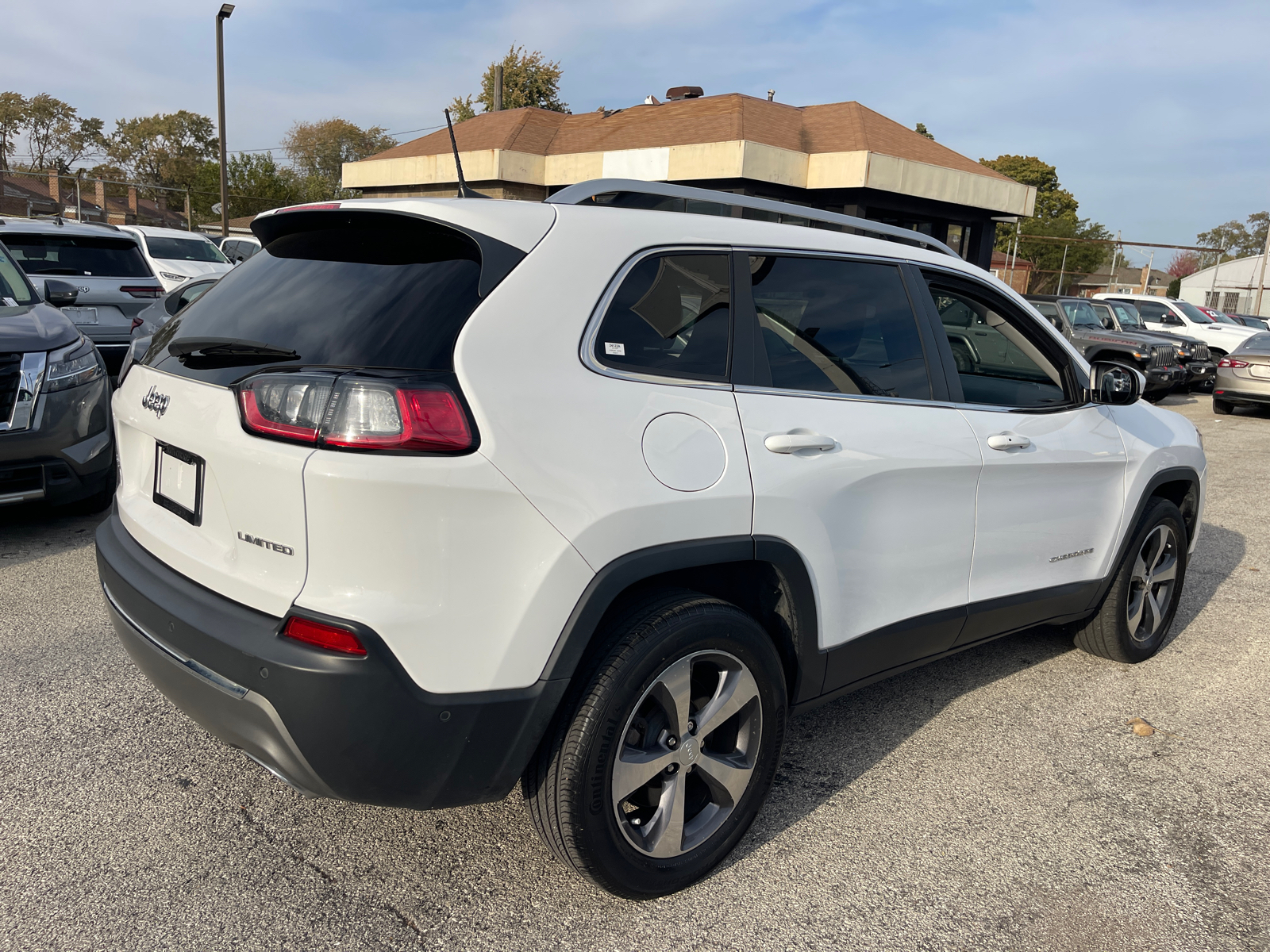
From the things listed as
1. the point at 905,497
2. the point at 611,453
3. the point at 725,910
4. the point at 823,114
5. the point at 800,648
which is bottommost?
the point at 725,910

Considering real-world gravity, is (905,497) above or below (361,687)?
above

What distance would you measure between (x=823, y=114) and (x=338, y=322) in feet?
65.6

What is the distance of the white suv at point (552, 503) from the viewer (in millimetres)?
1914

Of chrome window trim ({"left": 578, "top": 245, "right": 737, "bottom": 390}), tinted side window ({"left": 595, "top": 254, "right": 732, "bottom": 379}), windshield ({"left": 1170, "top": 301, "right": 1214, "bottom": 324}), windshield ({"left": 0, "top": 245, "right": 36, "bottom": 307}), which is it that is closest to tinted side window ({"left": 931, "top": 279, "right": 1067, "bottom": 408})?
tinted side window ({"left": 595, "top": 254, "right": 732, "bottom": 379})

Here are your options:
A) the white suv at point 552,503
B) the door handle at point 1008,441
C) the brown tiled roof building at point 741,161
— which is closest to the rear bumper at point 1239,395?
the brown tiled roof building at point 741,161

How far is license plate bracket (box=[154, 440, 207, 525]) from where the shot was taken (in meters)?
2.23

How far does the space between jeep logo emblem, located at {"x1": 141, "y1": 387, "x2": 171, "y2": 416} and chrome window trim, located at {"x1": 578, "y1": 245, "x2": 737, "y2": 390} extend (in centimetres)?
112

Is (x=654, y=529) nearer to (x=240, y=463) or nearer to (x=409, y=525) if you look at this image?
(x=409, y=525)

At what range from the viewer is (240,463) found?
2.04 m

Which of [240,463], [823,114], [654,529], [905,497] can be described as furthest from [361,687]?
[823,114]

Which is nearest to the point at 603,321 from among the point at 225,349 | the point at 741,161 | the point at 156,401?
the point at 225,349

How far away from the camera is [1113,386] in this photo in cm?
362

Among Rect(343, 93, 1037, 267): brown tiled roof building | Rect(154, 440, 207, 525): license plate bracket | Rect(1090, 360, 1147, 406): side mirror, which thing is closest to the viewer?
Rect(154, 440, 207, 525): license plate bracket

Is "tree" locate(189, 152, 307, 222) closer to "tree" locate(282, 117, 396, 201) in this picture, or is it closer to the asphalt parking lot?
"tree" locate(282, 117, 396, 201)
